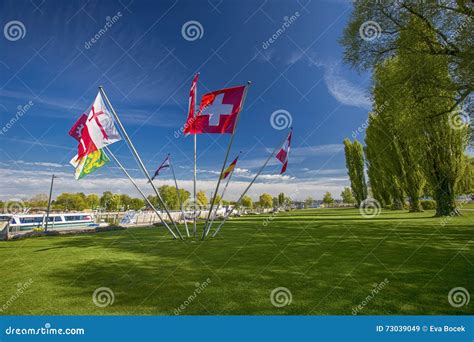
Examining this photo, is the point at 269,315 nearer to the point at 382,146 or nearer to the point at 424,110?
the point at 424,110

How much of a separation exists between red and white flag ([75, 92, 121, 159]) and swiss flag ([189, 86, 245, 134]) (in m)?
3.19

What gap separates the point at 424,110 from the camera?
1617cm

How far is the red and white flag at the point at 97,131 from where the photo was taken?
10.4 m

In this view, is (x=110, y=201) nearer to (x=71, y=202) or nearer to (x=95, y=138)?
(x=71, y=202)

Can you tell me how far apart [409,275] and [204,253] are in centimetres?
662

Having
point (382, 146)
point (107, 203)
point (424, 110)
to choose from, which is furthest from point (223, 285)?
point (107, 203)

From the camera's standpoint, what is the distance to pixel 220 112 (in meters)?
11.2

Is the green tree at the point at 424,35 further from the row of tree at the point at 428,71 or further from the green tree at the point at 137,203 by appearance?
the green tree at the point at 137,203

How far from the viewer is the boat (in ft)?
90.8

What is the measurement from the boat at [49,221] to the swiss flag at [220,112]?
2244 centimetres

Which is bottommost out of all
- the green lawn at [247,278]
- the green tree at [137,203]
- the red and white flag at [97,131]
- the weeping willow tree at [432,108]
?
the green lawn at [247,278]

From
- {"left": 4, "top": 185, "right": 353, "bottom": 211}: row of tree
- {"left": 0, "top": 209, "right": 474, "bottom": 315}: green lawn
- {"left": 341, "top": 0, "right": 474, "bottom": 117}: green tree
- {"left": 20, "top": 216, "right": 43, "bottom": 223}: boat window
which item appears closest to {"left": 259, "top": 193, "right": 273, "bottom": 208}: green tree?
{"left": 4, "top": 185, "right": 353, "bottom": 211}: row of tree

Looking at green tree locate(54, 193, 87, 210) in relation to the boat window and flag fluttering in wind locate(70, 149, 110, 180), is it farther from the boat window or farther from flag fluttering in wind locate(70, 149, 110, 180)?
flag fluttering in wind locate(70, 149, 110, 180)

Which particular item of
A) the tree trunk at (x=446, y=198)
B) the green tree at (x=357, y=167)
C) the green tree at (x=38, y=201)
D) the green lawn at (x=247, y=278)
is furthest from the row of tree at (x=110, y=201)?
the green lawn at (x=247, y=278)
